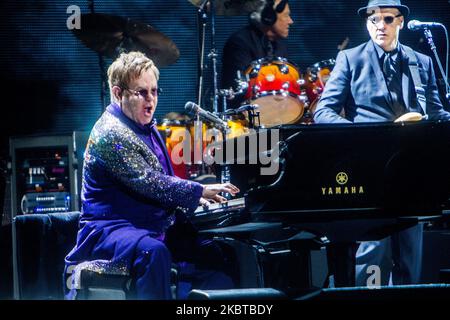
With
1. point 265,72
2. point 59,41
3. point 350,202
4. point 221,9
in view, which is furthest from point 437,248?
point 59,41

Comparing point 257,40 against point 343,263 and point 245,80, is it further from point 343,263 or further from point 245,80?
point 343,263

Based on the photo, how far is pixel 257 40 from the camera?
22.4 ft

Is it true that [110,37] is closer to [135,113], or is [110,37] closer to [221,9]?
[221,9]

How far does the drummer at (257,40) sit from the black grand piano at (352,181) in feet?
11.7

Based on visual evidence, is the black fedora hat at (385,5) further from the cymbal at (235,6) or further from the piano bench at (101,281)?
the piano bench at (101,281)

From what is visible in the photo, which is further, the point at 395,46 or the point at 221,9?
the point at 221,9

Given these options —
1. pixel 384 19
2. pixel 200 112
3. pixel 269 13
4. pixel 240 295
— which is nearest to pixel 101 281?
pixel 240 295

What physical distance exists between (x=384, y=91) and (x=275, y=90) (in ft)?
5.74

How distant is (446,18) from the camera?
7.84 m

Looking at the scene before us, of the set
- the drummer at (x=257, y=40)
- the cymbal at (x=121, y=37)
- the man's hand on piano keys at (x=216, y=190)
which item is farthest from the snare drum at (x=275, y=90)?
the man's hand on piano keys at (x=216, y=190)

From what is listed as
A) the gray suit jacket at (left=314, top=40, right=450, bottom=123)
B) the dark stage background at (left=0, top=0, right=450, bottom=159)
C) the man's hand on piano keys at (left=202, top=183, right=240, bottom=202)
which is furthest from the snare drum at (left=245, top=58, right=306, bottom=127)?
the man's hand on piano keys at (left=202, top=183, right=240, bottom=202)

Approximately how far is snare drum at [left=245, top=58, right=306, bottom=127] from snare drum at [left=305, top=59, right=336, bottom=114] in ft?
0.49

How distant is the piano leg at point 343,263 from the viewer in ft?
10.4

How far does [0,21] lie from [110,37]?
159cm
